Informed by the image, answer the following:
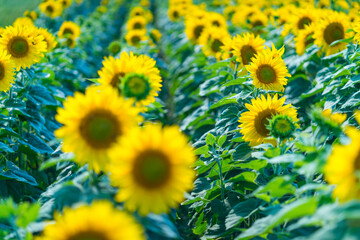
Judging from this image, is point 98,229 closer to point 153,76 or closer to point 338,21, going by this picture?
point 153,76

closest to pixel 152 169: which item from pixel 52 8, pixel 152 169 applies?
pixel 152 169

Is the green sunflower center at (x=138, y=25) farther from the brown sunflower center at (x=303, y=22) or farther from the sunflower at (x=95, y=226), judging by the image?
the sunflower at (x=95, y=226)

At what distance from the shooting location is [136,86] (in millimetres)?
1720

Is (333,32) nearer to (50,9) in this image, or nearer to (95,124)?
(95,124)

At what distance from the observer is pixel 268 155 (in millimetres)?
1920

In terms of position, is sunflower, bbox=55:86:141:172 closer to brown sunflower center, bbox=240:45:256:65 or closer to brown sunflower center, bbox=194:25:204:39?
brown sunflower center, bbox=240:45:256:65

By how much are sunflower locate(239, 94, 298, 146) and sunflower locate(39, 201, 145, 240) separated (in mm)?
1254

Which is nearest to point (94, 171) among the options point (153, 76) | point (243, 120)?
point (153, 76)

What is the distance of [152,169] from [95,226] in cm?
29

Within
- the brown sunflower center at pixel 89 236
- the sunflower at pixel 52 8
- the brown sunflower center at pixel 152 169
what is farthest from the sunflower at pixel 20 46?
the sunflower at pixel 52 8

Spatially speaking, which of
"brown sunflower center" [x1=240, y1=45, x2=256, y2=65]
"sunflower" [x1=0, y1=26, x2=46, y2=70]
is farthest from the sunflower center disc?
"brown sunflower center" [x1=240, y1=45, x2=256, y2=65]

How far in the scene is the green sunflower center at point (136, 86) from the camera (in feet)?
5.53

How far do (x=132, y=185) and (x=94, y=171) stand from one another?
1.11ft

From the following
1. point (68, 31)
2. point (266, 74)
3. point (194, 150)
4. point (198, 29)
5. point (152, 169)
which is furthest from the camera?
point (68, 31)
